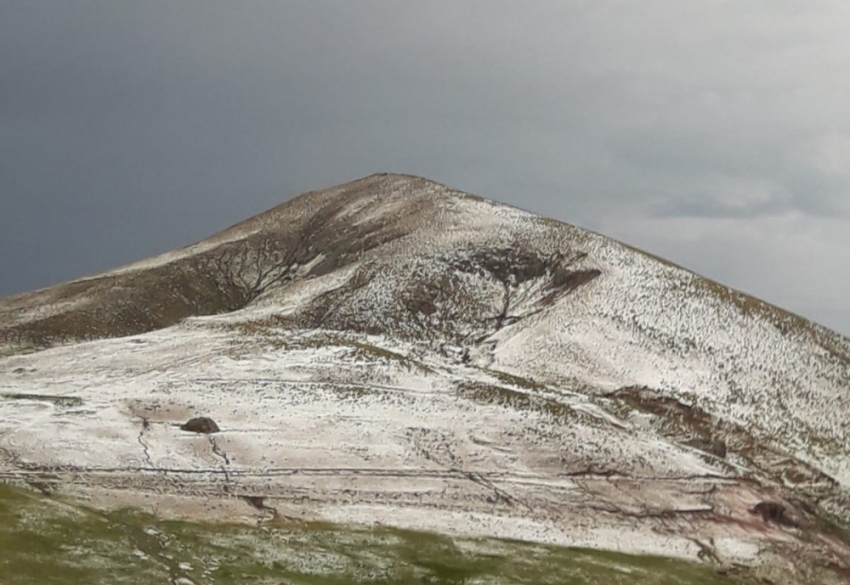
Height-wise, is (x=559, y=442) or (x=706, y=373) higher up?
(x=706, y=373)

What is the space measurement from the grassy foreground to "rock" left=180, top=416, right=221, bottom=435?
55.0 ft

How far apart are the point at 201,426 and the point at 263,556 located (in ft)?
76.9

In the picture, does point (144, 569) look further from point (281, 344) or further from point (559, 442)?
point (281, 344)

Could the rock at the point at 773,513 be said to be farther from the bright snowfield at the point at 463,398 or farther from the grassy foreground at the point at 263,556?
the grassy foreground at the point at 263,556

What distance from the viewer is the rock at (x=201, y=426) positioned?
248 feet

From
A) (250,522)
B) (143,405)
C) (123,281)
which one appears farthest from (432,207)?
(250,522)

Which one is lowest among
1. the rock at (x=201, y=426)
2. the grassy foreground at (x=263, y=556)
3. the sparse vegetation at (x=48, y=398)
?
the grassy foreground at (x=263, y=556)

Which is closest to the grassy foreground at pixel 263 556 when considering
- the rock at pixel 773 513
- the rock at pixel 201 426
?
the rock at pixel 773 513

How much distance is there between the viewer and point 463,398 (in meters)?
89.6

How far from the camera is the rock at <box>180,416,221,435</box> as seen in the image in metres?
75.6

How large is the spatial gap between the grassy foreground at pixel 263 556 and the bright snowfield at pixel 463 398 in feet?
10.8

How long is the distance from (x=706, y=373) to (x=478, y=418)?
2840 centimetres

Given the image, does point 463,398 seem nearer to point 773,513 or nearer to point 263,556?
point 773,513

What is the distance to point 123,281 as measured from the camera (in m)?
150
